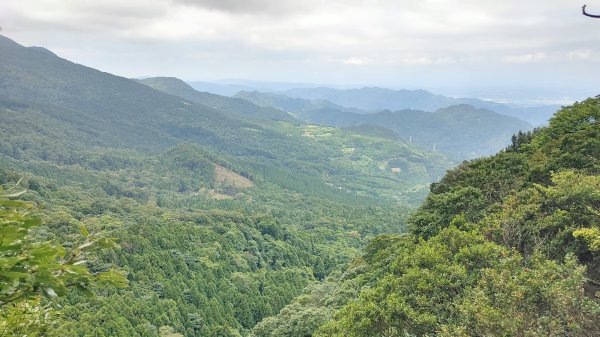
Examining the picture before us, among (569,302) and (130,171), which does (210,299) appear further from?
(130,171)

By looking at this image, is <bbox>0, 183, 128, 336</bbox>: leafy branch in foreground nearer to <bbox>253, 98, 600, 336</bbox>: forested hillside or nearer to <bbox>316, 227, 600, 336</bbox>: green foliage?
<bbox>316, 227, 600, 336</bbox>: green foliage

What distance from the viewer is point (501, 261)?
55.4 feet

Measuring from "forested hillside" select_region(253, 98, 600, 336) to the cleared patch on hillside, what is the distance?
150637mm

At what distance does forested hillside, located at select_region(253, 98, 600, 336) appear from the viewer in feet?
44.3

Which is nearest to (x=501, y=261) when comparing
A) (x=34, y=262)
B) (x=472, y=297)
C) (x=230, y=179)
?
(x=472, y=297)

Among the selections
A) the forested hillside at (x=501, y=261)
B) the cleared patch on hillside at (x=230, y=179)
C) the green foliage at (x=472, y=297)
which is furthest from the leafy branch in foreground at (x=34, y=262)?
the cleared patch on hillside at (x=230, y=179)

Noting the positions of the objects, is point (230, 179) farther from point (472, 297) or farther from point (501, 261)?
point (472, 297)

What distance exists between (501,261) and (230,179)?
179 meters

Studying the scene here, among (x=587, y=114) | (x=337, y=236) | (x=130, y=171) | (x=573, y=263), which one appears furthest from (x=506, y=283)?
(x=130, y=171)

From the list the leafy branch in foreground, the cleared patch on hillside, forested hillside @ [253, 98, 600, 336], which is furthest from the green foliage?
the cleared patch on hillside

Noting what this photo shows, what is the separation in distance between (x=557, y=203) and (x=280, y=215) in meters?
124

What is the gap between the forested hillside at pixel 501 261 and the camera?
13.5m

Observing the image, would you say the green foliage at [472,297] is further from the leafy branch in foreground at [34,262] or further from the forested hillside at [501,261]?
the leafy branch in foreground at [34,262]

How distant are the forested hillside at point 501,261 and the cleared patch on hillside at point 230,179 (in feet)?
494
